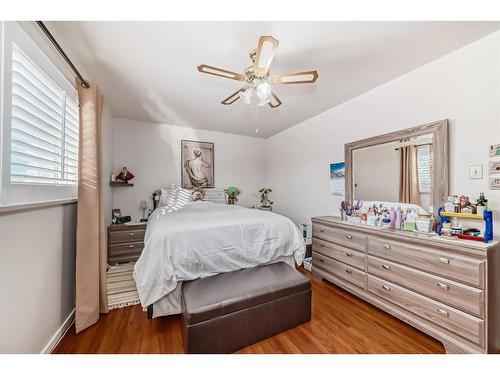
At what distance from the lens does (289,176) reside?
3939 mm

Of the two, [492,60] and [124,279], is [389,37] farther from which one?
[124,279]

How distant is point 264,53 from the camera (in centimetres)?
131

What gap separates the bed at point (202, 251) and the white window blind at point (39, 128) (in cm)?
86

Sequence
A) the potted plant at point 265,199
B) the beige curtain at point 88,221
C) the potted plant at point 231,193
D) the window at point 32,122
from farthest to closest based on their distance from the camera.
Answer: the potted plant at point 265,199, the potted plant at point 231,193, the beige curtain at point 88,221, the window at point 32,122

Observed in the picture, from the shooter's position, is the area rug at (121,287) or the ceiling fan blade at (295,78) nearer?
the ceiling fan blade at (295,78)

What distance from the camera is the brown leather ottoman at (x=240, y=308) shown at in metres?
1.31

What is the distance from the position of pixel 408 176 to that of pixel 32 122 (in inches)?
124

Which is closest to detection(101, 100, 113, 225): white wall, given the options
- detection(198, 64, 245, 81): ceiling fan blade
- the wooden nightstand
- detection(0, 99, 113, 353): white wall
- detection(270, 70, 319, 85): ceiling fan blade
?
the wooden nightstand

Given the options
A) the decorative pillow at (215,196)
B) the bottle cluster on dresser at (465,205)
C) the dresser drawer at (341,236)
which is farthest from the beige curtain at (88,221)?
the bottle cluster on dresser at (465,205)

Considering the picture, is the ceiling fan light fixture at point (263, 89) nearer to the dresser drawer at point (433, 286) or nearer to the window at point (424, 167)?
the window at point (424, 167)

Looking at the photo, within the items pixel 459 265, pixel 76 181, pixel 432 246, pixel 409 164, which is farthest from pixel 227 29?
pixel 459 265

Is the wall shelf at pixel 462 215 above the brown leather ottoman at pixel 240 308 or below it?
above

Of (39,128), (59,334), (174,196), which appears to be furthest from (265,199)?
(39,128)

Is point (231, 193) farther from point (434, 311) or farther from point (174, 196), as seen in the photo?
point (434, 311)
